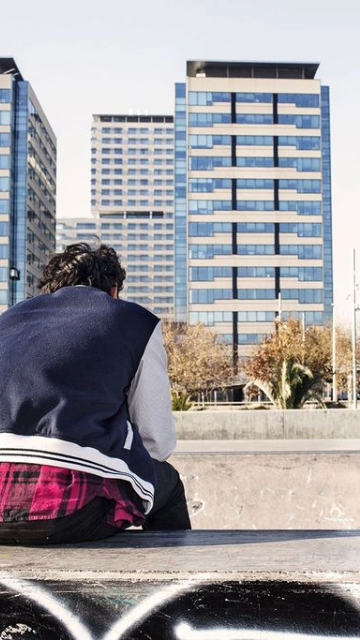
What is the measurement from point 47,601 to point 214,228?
3767 inches

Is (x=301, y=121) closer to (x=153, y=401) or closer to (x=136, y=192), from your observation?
(x=136, y=192)

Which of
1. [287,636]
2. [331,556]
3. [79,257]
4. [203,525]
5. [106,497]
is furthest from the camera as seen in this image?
[203,525]

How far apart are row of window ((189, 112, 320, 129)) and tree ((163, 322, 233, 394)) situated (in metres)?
37.0

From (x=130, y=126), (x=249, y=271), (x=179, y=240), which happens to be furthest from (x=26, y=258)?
(x=130, y=126)

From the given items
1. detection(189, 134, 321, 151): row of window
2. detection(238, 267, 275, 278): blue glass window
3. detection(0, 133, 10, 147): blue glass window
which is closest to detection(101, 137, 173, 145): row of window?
detection(0, 133, 10, 147): blue glass window

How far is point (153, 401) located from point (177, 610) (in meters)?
0.92

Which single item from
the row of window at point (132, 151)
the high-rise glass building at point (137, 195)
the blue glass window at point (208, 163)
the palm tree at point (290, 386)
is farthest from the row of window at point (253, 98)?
the row of window at point (132, 151)

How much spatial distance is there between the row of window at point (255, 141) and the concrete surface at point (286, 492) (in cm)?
9570

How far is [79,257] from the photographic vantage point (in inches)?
107

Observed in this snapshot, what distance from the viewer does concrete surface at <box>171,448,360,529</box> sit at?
4.29 m

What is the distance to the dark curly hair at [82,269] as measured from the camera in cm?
270

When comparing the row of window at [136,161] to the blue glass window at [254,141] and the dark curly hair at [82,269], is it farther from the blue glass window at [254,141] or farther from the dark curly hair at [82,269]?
the dark curly hair at [82,269]

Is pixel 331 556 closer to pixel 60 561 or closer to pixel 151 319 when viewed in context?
pixel 60 561

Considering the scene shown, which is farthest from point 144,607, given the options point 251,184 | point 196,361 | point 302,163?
point 302,163
